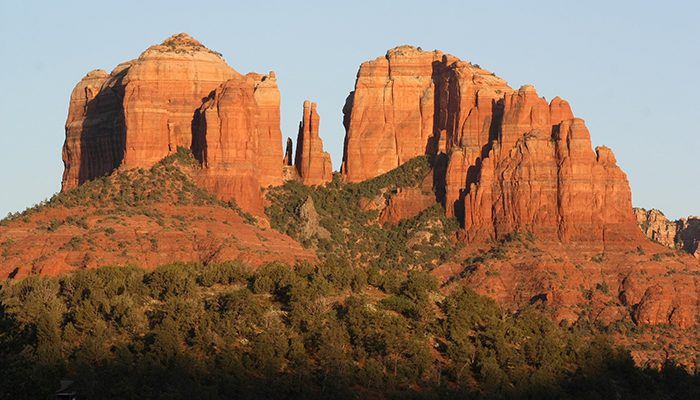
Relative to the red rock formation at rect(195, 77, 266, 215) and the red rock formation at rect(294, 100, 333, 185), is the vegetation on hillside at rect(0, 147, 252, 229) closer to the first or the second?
the red rock formation at rect(195, 77, 266, 215)

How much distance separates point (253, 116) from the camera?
6403 inches

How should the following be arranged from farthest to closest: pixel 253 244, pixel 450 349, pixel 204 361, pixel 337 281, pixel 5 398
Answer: pixel 253 244, pixel 337 281, pixel 450 349, pixel 204 361, pixel 5 398

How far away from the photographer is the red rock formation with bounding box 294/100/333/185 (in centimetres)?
17588

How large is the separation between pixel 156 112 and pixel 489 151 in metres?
36.5

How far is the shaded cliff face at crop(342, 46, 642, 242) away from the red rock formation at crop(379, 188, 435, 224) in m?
1.78

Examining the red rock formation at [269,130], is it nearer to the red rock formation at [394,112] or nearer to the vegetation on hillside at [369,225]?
the vegetation on hillside at [369,225]

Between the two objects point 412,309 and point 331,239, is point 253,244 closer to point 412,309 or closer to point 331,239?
point 331,239

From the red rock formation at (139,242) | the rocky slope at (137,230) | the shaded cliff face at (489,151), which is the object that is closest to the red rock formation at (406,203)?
the shaded cliff face at (489,151)

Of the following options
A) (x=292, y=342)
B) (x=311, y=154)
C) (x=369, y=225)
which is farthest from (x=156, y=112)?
(x=292, y=342)

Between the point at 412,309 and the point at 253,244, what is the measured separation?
40939mm

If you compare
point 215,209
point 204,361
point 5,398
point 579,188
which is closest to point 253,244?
point 215,209

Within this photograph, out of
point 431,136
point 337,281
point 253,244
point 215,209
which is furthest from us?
point 431,136

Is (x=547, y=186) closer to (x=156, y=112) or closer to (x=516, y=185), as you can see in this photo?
(x=516, y=185)

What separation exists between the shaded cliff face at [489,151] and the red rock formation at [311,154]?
Result: 4.60 metres
